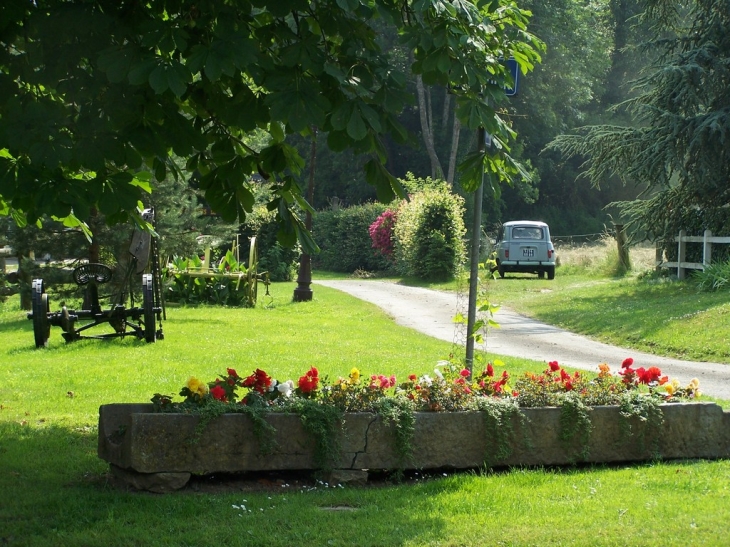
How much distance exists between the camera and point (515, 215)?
60375 mm

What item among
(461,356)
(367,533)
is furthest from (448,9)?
(461,356)

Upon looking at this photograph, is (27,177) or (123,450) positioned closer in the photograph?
(27,177)

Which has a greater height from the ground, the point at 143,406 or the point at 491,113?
the point at 491,113

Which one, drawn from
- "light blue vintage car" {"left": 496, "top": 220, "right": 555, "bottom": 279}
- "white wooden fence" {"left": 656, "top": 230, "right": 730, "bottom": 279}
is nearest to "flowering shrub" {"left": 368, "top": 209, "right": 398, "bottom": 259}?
"light blue vintage car" {"left": 496, "top": 220, "right": 555, "bottom": 279}

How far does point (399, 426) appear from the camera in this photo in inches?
225

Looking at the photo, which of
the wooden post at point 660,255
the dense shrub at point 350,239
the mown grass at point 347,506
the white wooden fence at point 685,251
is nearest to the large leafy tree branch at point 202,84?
the mown grass at point 347,506

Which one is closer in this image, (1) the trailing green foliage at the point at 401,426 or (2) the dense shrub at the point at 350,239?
(1) the trailing green foliage at the point at 401,426

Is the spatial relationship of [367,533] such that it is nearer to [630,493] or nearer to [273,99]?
[630,493]

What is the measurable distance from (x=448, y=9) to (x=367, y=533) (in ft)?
9.25

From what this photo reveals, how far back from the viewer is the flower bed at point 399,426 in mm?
5480

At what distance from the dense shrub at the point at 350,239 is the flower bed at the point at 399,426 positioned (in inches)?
1270

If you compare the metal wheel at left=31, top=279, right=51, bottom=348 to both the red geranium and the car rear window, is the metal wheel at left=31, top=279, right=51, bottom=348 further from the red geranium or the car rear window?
the car rear window

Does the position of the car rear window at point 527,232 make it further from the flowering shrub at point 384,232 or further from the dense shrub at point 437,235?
the flowering shrub at point 384,232

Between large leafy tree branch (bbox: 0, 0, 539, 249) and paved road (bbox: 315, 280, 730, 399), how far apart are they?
2783 millimetres
